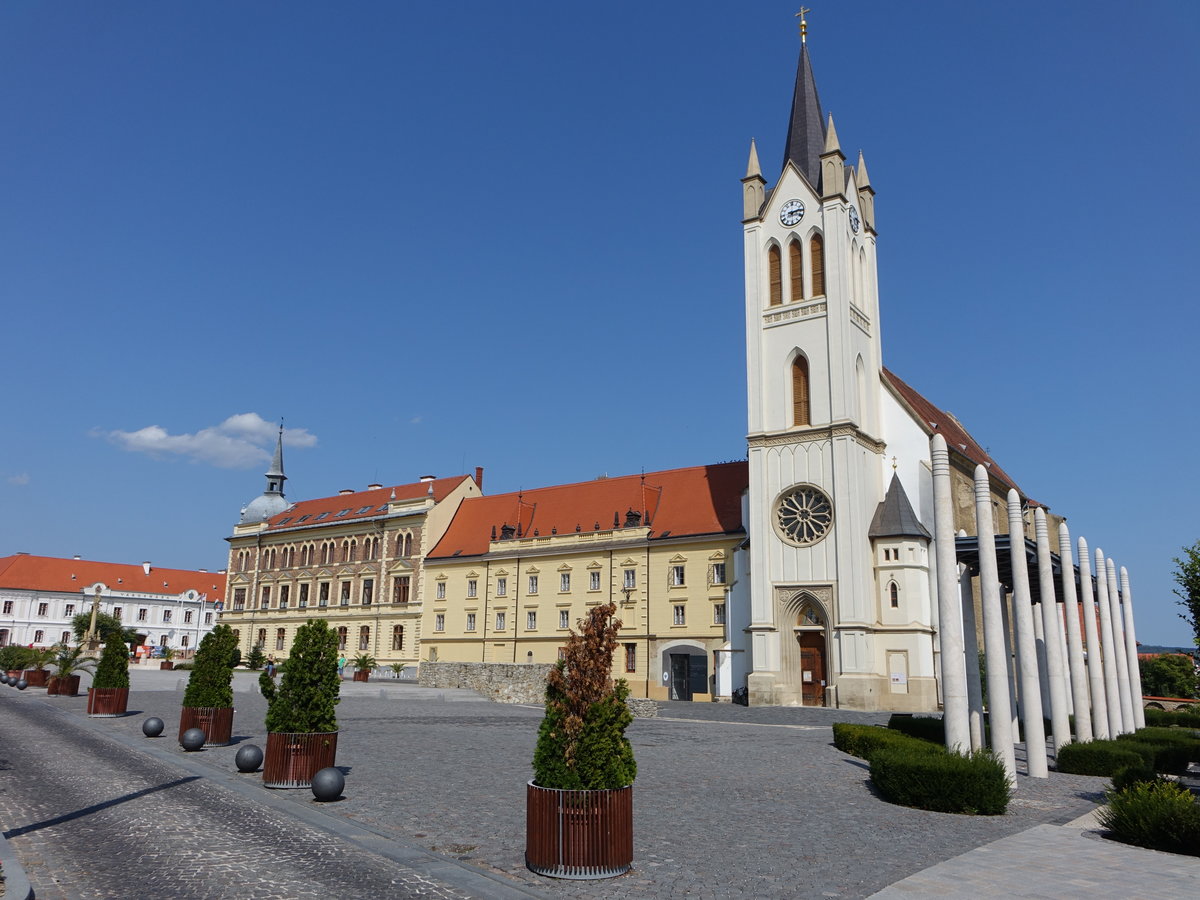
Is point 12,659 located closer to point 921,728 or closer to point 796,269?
point 796,269

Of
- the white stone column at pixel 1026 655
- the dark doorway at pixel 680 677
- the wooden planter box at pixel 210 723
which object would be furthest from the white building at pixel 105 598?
the white stone column at pixel 1026 655

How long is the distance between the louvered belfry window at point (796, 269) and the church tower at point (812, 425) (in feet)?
0.22

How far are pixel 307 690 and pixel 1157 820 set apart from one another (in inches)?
517

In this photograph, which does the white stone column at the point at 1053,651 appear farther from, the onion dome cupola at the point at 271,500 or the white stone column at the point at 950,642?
the onion dome cupola at the point at 271,500

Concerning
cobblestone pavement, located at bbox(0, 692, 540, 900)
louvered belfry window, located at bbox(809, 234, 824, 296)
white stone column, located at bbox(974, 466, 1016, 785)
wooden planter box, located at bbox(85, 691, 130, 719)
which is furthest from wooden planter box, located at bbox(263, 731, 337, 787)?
louvered belfry window, located at bbox(809, 234, 824, 296)

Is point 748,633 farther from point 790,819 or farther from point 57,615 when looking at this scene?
point 57,615

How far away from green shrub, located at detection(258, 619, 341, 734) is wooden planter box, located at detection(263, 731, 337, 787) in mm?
140

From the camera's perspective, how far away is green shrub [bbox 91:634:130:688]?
29.3 m

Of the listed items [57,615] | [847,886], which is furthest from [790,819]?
[57,615]

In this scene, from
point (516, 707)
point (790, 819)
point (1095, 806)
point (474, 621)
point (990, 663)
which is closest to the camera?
point (790, 819)

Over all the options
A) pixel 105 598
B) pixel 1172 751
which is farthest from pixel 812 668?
pixel 105 598

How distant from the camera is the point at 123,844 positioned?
1095cm

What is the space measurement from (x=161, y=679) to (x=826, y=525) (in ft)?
124

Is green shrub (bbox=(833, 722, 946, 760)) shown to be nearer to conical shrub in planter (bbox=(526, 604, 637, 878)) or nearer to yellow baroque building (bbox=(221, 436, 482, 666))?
conical shrub in planter (bbox=(526, 604, 637, 878))
